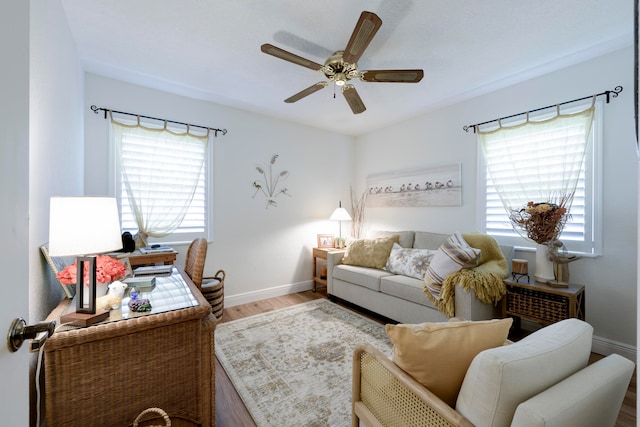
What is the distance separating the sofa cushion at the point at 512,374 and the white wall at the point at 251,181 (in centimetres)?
302

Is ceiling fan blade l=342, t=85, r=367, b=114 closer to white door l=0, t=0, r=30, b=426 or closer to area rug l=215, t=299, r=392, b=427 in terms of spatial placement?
white door l=0, t=0, r=30, b=426

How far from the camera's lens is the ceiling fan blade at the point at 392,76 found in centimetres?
195

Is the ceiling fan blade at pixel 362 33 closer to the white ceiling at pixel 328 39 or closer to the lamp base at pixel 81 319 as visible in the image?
the white ceiling at pixel 328 39

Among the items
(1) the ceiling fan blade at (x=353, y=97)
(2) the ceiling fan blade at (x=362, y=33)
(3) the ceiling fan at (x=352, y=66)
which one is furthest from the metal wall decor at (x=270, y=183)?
(2) the ceiling fan blade at (x=362, y=33)

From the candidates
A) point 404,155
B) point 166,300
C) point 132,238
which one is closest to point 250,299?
point 132,238

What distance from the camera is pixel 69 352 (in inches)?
42.5

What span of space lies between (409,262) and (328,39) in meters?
2.30

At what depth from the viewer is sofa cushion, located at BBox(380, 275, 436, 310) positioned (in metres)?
2.50

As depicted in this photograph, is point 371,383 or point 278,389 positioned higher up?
point 371,383

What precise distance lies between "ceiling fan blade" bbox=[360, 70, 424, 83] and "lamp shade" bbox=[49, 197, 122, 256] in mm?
1911

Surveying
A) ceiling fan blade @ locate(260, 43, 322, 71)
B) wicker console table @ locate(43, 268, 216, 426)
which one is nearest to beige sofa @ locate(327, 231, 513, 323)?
wicker console table @ locate(43, 268, 216, 426)

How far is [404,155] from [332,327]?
257 centimetres

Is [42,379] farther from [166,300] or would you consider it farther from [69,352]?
[166,300]

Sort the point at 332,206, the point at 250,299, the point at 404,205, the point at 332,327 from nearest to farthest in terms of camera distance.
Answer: the point at 332,327, the point at 250,299, the point at 404,205, the point at 332,206
